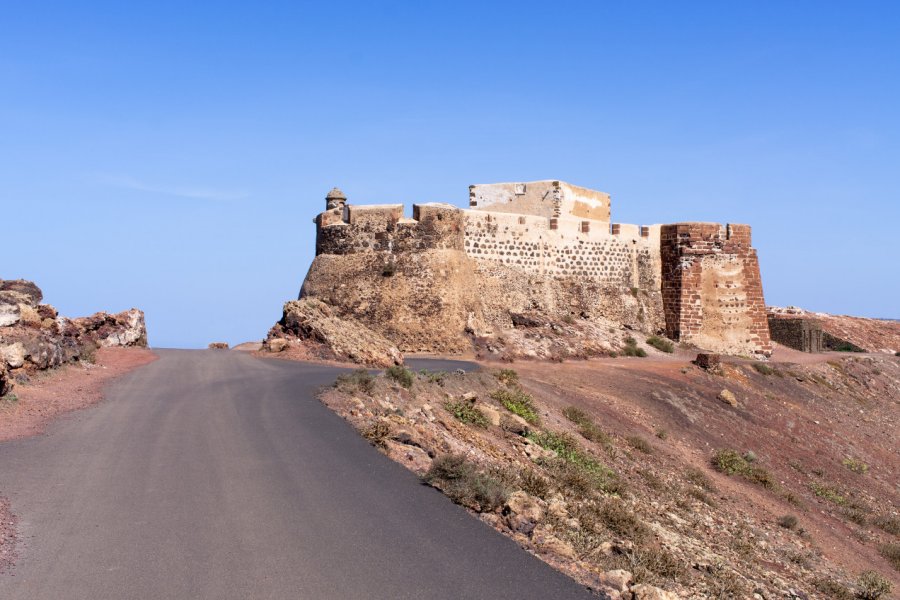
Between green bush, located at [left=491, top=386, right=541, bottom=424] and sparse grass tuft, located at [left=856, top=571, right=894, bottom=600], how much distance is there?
288 inches

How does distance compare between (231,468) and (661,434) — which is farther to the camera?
(661,434)

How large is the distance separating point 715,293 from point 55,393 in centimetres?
2902

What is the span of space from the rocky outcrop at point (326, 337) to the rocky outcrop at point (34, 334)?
221 inches

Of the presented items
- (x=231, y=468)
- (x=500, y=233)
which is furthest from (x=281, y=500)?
(x=500, y=233)

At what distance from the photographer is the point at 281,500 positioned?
9.58m

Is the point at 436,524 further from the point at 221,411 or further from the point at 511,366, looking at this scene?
the point at 511,366

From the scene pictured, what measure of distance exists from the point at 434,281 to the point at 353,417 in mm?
16084

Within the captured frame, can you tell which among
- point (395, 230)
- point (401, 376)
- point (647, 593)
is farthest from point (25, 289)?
point (647, 593)

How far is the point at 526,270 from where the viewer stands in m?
33.2

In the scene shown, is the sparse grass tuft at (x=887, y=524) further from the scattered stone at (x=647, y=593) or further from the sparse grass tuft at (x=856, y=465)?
the scattered stone at (x=647, y=593)

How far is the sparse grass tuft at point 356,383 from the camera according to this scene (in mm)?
15899

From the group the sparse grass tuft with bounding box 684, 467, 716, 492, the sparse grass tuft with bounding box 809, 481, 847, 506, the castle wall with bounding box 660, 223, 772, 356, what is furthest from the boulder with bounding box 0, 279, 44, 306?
the castle wall with bounding box 660, 223, 772, 356

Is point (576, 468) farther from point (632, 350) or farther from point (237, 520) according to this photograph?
point (632, 350)

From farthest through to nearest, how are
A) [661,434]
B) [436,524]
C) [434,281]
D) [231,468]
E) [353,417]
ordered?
[434,281] < [661,434] < [353,417] < [231,468] < [436,524]
